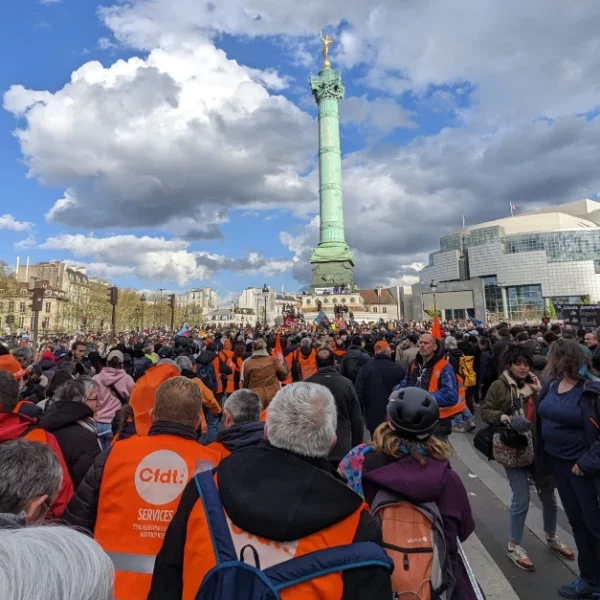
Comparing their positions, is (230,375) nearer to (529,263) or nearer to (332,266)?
(332,266)

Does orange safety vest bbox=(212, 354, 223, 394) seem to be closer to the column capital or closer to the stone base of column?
the stone base of column

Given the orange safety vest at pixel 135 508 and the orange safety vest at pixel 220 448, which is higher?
the orange safety vest at pixel 220 448

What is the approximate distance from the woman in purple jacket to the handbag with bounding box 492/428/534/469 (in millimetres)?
2156

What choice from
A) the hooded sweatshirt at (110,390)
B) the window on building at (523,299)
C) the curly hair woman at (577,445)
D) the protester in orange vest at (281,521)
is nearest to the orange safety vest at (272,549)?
the protester in orange vest at (281,521)

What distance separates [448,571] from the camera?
2.17 meters

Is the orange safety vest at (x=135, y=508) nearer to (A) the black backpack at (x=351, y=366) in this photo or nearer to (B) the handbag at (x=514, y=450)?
(B) the handbag at (x=514, y=450)

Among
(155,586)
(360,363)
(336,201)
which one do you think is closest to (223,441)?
(155,586)

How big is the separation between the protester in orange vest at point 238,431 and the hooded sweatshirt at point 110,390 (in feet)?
10.1

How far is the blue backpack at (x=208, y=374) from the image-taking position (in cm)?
831

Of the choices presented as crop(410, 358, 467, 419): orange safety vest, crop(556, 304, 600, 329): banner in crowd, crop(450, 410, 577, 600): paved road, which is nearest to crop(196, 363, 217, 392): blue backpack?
crop(410, 358, 467, 419): orange safety vest

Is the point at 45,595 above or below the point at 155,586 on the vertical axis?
above

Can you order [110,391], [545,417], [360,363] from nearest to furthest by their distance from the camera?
[545,417] < [110,391] < [360,363]

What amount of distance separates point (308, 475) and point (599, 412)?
296cm

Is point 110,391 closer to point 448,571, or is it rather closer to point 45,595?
point 448,571
